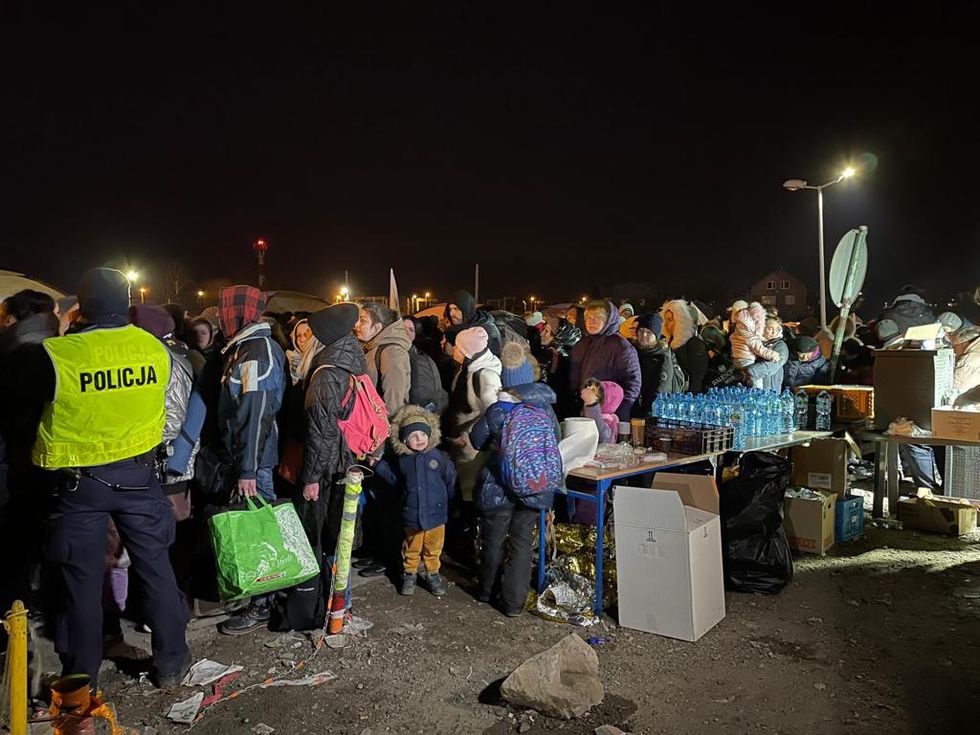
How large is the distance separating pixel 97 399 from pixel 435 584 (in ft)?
9.19

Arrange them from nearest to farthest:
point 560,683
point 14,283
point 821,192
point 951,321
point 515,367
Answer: point 560,683, point 515,367, point 14,283, point 951,321, point 821,192

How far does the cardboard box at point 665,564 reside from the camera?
4.41 meters

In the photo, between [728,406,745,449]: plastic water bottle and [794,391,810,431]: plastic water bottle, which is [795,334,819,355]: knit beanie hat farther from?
[728,406,745,449]: plastic water bottle

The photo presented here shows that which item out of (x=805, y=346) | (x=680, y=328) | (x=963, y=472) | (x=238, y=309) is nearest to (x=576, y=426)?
(x=238, y=309)

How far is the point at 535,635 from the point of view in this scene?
15.0 ft

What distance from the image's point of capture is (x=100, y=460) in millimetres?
3512

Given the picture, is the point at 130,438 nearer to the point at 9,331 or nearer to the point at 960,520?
the point at 9,331

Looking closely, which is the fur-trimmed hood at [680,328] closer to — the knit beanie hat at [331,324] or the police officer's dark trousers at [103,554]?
the knit beanie hat at [331,324]

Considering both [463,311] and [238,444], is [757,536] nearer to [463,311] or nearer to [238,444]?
[463,311]

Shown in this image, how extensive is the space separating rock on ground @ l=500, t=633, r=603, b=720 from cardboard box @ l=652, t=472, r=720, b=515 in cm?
150

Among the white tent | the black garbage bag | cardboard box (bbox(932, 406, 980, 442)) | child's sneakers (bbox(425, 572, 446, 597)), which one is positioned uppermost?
the white tent

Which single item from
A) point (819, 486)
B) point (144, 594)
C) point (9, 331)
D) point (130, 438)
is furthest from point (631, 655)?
point (9, 331)

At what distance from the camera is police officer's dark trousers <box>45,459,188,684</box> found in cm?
352

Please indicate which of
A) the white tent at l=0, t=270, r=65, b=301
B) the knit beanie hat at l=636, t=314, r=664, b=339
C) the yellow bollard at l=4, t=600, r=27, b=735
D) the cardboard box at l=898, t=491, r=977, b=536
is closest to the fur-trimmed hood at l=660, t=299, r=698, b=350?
the knit beanie hat at l=636, t=314, r=664, b=339
